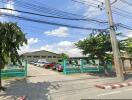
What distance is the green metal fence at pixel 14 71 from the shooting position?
19.3m

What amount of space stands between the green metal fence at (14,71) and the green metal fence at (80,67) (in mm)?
4549

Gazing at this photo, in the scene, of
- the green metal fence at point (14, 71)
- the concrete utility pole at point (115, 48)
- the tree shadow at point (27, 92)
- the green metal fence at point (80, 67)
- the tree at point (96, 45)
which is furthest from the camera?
the green metal fence at point (80, 67)

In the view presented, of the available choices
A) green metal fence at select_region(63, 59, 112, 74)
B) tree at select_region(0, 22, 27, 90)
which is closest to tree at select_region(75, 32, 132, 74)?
green metal fence at select_region(63, 59, 112, 74)

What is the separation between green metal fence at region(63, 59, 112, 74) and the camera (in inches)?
908

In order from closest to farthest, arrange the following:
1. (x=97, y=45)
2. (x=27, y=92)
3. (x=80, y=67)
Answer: (x=27, y=92)
(x=97, y=45)
(x=80, y=67)

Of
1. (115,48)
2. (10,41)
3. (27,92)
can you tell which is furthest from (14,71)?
(115,48)

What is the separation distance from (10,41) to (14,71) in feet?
24.5

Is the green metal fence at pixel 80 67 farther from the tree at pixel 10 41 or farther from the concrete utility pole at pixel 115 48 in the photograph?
the tree at pixel 10 41

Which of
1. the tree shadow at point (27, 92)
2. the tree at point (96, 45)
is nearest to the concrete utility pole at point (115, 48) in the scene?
the tree at point (96, 45)

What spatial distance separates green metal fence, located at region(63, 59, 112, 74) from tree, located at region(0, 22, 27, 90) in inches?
401

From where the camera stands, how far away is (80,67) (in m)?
24.2

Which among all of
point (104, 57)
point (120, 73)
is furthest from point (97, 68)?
point (120, 73)

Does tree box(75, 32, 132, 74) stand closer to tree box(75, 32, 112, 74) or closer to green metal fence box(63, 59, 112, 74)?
tree box(75, 32, 112, 74)

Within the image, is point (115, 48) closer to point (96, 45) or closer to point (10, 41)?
point (96, 45)
